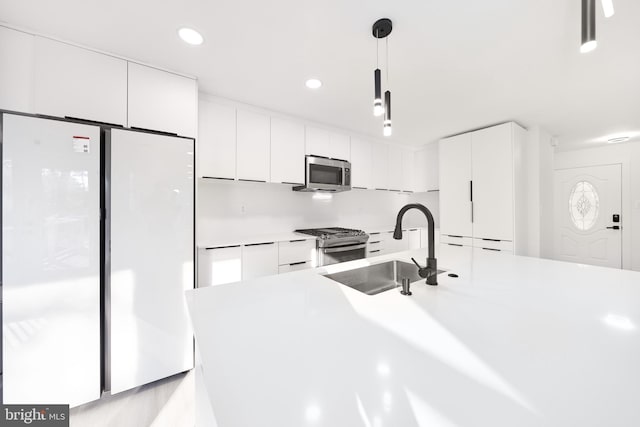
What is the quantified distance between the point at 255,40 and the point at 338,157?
196 centimetres

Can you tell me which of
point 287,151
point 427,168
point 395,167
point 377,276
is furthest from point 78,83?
point 427,168

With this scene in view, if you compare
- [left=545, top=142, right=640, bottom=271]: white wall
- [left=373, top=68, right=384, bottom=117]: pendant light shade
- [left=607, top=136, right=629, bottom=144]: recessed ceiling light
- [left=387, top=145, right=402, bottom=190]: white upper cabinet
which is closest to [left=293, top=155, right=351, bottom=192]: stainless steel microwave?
[left=387, top=145, right=402, bottom=190]: white upper cabinet

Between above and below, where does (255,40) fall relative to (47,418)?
above

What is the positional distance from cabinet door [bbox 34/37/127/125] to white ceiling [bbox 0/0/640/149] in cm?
9

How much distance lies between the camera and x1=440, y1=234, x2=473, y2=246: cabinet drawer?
3395mm

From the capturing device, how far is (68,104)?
5.06 ft

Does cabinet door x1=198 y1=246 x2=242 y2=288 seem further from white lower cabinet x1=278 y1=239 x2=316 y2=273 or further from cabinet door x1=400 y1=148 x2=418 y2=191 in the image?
cabinet door x1=400 y1=148 x2=418 y2=191

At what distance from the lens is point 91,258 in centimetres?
154

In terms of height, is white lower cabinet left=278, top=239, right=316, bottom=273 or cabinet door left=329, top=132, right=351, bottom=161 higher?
cabinet door left=329, top=132, right=351, bottom=161

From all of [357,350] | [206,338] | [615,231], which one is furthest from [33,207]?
[615,231]

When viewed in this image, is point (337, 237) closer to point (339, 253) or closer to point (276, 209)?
point (339, 253)

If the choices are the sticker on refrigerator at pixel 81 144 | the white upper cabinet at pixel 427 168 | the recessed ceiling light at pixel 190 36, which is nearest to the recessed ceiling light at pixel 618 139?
the white upper cabinet at pixel 427 168

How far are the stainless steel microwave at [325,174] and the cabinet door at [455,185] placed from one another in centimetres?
156

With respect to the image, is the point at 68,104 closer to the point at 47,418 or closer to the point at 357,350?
the point at 47,418
